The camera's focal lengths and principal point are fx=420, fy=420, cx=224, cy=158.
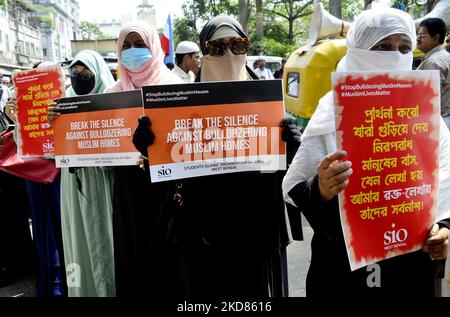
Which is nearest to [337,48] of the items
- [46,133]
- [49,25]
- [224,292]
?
[46,133]

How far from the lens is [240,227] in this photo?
1.89 metres

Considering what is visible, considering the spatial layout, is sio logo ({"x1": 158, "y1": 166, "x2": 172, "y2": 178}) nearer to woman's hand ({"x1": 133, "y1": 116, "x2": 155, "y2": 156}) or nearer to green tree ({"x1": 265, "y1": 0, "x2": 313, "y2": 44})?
woman's hand ({"x1": 133, "y1": 116, "x2": 155, "y2": 156})

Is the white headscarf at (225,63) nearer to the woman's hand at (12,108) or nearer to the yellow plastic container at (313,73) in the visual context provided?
the woman's hand at (12,108)

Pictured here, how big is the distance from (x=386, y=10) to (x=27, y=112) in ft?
7.25

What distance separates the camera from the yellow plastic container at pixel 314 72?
19.3 ft

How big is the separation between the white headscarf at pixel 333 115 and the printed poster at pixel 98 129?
100cm

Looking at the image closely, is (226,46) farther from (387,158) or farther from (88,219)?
(88,219)

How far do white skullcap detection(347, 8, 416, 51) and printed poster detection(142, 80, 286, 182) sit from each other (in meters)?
0.37

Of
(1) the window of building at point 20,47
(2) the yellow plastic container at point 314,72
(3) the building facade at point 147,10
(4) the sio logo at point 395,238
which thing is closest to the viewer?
(4) the sio logo at point 395,238

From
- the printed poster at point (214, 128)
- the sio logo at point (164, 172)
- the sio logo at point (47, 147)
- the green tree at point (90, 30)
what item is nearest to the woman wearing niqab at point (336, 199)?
the printed poster at point (214, 128)

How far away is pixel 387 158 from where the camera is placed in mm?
1358

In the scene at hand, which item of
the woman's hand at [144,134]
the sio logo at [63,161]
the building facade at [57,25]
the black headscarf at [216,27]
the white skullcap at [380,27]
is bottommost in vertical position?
the sio logo at [63,161]

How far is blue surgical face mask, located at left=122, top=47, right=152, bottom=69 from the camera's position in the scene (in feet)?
8.05

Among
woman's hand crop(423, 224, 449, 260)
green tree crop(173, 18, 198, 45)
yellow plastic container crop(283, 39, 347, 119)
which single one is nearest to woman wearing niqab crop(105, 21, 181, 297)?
woman's hand crop(423, 224, 449, 260)
